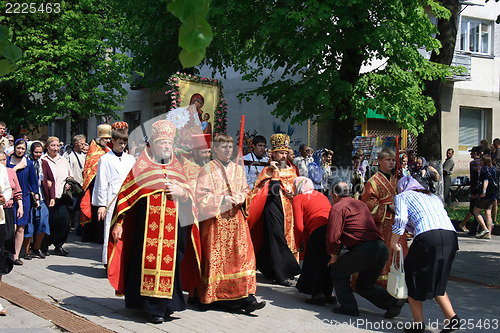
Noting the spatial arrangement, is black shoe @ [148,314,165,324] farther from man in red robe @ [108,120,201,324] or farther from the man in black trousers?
the man in black trousers

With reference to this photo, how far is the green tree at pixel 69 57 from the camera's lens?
68.8ft

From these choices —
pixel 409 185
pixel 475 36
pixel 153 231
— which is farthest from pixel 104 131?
pixel 475 36

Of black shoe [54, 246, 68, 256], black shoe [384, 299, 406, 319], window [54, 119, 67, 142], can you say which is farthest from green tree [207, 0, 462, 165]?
window [54, 119, 67, 142]

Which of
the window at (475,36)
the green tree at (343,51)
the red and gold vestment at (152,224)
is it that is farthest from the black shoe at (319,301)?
the window at (475,36)

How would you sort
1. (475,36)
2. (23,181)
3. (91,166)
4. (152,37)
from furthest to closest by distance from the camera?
(475,36) → (152,37) → (91,166) → (23,181)

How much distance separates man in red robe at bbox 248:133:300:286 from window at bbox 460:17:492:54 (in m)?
19.1

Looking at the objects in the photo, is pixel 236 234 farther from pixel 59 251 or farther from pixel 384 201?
pixel 59 251

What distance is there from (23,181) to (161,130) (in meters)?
4.01

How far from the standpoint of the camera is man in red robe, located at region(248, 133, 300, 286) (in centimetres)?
763

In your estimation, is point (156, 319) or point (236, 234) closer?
point (156, 319)

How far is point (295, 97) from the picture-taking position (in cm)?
1172

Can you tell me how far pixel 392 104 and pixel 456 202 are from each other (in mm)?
9360

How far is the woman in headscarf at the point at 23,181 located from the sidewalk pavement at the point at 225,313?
464 mm

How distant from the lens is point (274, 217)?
7.71m
